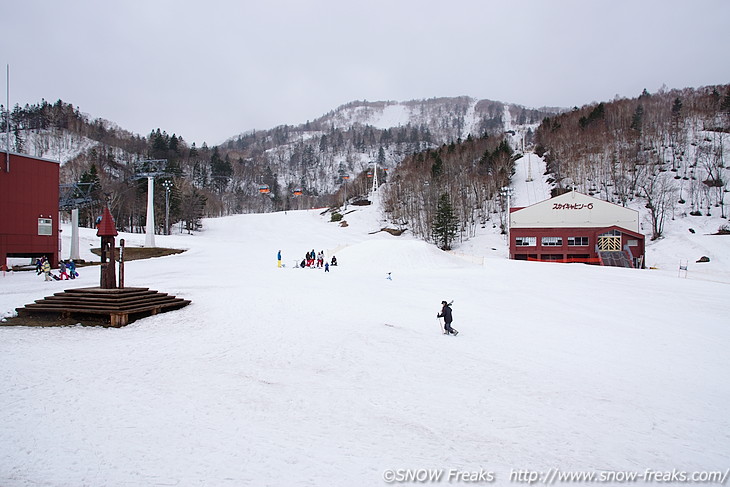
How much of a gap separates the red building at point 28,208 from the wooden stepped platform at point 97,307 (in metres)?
19.8

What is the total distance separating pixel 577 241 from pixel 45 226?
55691mm

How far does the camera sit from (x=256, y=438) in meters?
5.60

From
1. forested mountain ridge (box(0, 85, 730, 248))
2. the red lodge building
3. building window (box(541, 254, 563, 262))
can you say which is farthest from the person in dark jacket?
forested mountain ridge (box(0, 85, 730, 248))

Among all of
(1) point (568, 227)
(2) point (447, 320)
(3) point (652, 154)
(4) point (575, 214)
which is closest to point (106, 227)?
(2) point (447, 320)

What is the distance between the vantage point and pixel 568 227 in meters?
49.6

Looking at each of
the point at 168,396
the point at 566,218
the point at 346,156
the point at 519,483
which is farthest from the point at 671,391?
the point at 346,156

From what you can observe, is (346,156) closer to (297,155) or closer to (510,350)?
(297,155)

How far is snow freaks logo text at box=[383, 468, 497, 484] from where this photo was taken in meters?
4.89

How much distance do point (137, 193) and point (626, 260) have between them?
7559 centimetres

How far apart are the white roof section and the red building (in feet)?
161

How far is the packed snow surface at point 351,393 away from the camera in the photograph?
203 inches

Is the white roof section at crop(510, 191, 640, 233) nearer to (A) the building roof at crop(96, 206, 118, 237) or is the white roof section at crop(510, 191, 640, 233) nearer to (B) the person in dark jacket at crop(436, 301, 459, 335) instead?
(B) the person in dark jacket at crop(436, 301, 459, 335)

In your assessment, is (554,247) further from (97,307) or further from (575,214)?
(97,307)

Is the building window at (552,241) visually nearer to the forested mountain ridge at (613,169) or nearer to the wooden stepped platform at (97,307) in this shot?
the forested mountain ridge at (613,169)
